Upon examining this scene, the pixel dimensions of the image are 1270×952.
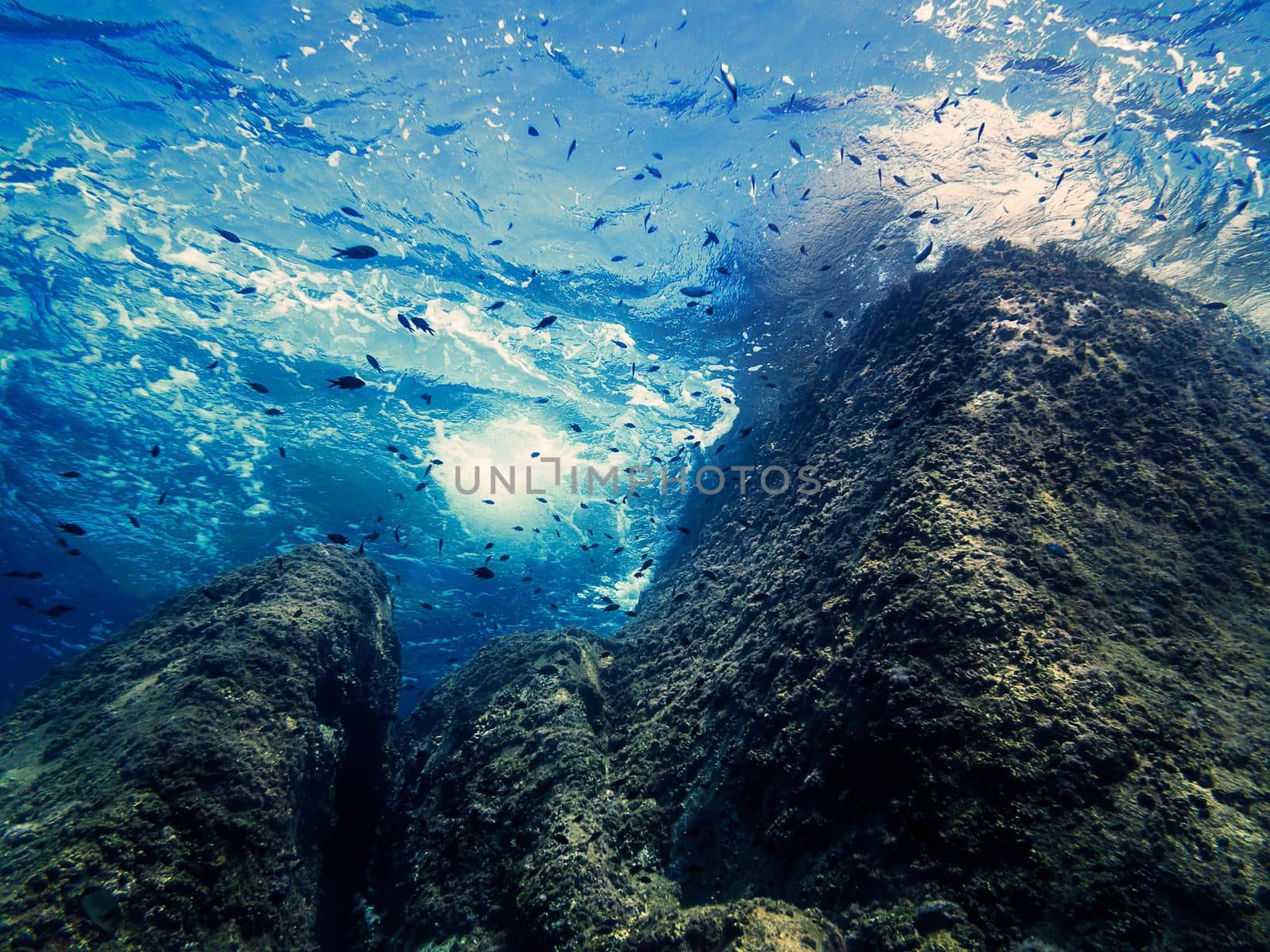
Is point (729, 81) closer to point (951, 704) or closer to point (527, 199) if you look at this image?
point (951, 704)

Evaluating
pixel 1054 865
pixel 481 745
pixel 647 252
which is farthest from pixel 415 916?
pixel 647 252

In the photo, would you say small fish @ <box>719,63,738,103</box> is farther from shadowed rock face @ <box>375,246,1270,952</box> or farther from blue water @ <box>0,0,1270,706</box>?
shadowed rock face @ <box>375,246,1270,952</box>

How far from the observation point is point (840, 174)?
11.7m

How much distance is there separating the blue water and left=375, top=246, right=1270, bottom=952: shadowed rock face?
11.4 ft

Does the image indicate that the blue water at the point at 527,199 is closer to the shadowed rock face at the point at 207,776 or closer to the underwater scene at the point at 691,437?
the underwater scene at the point at 691,437

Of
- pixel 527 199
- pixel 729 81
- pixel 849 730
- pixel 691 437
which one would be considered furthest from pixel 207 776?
pixel 691 437

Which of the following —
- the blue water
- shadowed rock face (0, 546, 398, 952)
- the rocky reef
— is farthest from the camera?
the blue water

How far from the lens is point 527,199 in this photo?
1291 cm

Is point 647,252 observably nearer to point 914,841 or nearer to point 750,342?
point 750,342

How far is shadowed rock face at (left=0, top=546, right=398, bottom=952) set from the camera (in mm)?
4316

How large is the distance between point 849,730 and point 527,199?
13993 millimetres

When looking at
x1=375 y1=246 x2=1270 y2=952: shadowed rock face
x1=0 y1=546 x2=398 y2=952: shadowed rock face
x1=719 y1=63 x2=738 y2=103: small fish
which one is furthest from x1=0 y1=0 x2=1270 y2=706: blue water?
x1=0 y1=546 x2=398 y2=952: shadowed rock face

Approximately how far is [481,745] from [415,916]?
2.03m

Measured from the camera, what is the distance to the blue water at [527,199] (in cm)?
969
